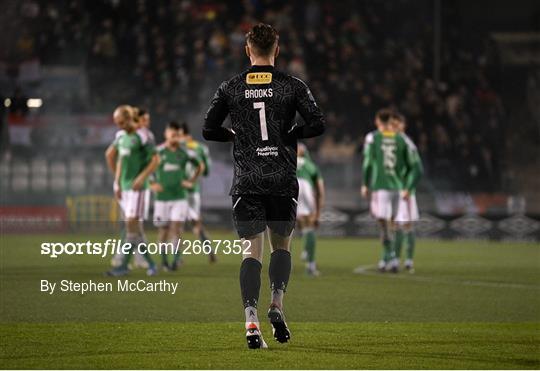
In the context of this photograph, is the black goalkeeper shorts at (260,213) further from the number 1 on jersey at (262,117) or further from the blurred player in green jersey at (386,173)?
the blurred player in green jersey at (386,173)

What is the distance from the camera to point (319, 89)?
29906 millimetres

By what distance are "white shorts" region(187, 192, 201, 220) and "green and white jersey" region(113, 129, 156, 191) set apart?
3067mm

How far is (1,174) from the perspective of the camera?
26.3 m

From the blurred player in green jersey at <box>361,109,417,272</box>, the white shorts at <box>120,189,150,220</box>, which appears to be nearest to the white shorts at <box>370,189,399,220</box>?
the blurred player in green jersey at <box>361,109,417,272</box>

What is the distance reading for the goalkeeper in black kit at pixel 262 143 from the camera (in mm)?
7938

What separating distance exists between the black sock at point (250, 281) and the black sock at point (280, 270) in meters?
0.13

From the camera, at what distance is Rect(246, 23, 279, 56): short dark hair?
25.9ft

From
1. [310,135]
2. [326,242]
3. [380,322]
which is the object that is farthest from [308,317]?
[326,242]

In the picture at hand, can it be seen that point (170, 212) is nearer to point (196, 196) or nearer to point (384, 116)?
point (196, 196)

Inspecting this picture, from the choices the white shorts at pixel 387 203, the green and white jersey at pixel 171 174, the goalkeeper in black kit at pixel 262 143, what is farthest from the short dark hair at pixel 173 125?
the goalkeeper in black kit at pixel 262 143

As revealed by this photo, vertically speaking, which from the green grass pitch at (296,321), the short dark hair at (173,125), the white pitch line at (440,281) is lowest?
the white pitch line at (440,281)

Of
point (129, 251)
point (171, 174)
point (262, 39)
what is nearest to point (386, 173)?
point (171, 174)

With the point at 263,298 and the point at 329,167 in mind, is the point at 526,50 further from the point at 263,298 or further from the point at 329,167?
the point at 263,298

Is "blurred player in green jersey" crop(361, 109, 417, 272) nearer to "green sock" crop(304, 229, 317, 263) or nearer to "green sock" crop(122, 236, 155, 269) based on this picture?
"green sock" crop(304, 229, 317, 263)
